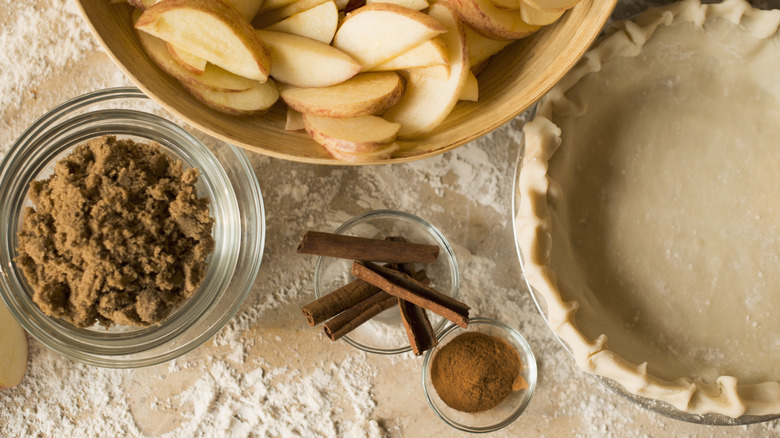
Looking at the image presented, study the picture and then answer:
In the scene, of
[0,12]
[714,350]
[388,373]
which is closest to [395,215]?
[388,373]

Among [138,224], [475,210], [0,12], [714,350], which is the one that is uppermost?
[0,12]

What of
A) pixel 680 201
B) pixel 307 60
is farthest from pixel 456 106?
pixel 680 201

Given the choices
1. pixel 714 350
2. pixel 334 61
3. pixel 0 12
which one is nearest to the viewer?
pixel 334 61

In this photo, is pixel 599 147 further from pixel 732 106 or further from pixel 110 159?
pixel 110 159

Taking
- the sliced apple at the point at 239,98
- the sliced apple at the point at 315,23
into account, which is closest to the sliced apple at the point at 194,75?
→ the sliced apple at the point at 239,98

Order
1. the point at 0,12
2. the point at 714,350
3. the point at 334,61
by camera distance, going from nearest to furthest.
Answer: the point at 334,61 < the point at 714,350 < the point at 0,12

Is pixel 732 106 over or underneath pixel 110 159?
underneath

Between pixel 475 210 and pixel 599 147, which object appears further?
pixel 475 210
